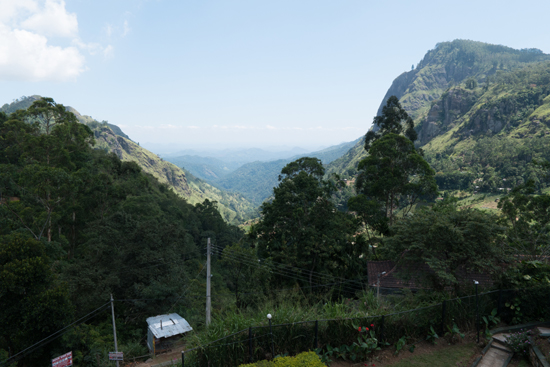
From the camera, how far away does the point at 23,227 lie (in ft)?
71.6

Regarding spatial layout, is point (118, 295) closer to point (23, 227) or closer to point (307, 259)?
point (23, 227)

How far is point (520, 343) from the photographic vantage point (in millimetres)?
7422

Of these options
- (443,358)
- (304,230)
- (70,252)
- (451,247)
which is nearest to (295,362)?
(443,358)

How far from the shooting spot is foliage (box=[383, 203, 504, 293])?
982 centimetres

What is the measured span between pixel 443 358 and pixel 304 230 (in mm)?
13603

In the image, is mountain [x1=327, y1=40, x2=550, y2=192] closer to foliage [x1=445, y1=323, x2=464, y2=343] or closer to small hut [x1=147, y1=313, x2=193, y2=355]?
foliage [x1=445, y1=323, x2=464, y2=343]

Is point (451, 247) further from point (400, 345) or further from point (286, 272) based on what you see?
point (286, 272)

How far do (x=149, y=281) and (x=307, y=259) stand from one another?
11.0m

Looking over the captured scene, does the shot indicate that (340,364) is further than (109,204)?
No

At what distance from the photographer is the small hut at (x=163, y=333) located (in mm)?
15391

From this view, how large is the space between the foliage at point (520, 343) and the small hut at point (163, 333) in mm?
14079

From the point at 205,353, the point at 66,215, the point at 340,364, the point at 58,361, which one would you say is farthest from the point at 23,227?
the point at 340,364

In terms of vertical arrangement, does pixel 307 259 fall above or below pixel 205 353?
below

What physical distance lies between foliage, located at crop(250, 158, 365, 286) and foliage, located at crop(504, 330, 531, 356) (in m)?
13.2
